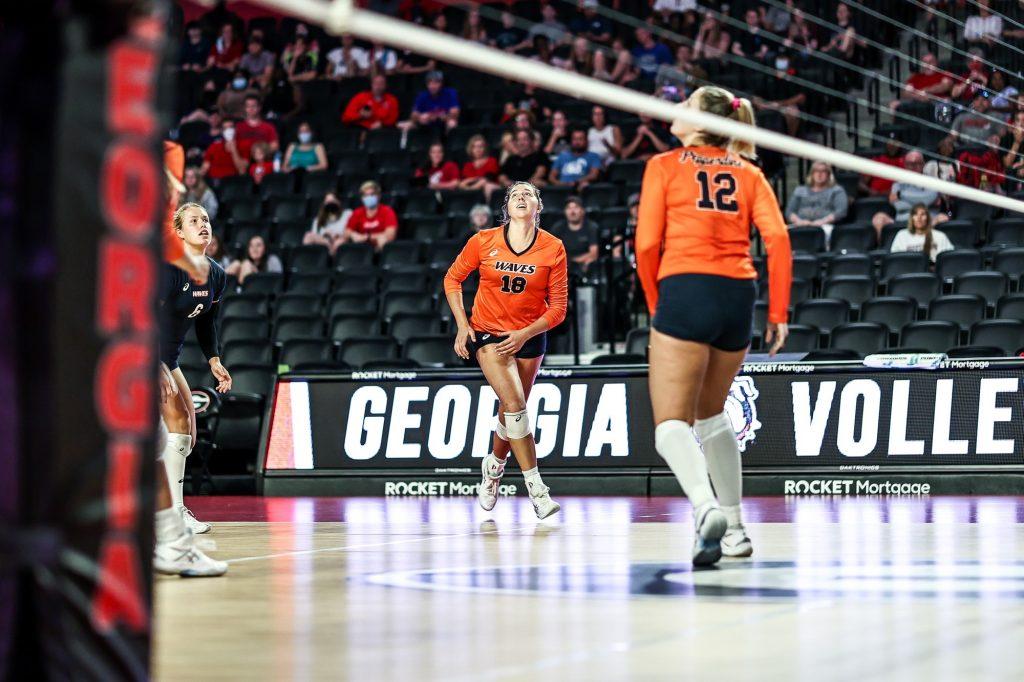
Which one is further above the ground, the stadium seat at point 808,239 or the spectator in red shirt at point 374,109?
the spectator in red shirt at point 374,109

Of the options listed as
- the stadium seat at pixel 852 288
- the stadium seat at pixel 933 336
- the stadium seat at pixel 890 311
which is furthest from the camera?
the stadium seat at pixel 852 288

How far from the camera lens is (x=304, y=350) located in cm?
1595

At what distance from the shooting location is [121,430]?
111 inches

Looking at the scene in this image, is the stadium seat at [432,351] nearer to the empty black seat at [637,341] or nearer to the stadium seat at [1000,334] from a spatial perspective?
the empty black seat at [637,341]

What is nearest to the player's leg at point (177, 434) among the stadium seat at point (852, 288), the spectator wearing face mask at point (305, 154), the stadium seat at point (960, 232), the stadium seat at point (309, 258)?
the stadium seat at point (852, 288)

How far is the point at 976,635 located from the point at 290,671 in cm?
180

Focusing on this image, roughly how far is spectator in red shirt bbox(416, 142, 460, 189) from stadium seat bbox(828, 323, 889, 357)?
21.1ft

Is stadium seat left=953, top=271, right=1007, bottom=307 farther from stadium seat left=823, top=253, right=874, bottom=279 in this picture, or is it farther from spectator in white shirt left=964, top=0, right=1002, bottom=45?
spectator in white shirt left=964, top=0, right=1002, bottom=45

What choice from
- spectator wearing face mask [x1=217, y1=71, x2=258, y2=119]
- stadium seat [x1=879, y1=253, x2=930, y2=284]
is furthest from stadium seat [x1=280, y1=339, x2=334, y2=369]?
spectator wearing face mask [x1=217, y1=71, x2=258, y2=119]

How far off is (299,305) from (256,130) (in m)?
→ 5.32

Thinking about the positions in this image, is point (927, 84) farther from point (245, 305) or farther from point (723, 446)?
point (723, 446)

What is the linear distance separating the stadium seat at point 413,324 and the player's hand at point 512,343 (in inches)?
237

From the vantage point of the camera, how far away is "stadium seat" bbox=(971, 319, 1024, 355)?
43.0 feet

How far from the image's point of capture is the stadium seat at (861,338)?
44.8 feet
